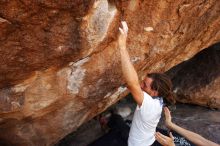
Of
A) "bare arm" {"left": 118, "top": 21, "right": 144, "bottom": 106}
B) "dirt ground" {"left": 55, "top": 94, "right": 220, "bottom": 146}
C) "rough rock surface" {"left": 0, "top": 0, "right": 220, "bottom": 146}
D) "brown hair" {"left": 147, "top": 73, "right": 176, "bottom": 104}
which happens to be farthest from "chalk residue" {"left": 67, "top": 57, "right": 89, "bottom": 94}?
"dirt ground" {"left": 55, "top": 94, "right": 220, "bottom": 146}

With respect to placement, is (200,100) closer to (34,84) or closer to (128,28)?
(128,28)

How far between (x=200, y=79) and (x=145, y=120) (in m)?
2.57

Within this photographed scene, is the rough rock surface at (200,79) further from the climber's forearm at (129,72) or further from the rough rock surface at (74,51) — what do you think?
the climber's forearm at (129,72)

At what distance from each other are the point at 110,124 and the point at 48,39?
7.31 feet

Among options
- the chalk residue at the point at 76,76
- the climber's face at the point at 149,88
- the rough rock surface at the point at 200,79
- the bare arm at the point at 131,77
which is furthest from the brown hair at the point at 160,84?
the rough rock surface at the point at 200,79

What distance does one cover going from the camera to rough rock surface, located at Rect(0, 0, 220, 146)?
3248mm

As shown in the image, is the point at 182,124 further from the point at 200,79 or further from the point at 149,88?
the point at 149,88

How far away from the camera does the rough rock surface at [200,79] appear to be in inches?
226

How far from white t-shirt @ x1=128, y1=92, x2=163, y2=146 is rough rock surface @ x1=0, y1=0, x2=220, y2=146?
66 cm

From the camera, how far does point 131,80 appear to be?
3.25 metres

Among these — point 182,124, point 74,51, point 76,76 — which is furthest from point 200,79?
point 74,51

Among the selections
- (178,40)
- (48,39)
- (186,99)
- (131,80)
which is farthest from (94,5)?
(186,99)

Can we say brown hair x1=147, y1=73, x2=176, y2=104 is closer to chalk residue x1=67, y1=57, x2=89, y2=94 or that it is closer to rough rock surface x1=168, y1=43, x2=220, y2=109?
chalk residue x1=67, y1=57, x2=89, y2=94

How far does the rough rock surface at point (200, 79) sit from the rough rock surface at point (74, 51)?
1069mm
